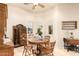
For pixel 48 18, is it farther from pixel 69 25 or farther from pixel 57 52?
pixel 57 52

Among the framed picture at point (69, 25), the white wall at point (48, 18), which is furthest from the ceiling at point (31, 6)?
the framed picture at point (69, 25)

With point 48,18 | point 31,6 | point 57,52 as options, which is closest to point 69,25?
point 48,18

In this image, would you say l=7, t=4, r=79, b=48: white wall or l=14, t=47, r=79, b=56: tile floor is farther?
l=7, t=4, r=79, b=48: white wall

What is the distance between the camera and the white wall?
6.66 feet

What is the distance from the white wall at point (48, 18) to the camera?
2.03 metres

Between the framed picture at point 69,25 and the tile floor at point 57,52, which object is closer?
the tile floor at point 57,52

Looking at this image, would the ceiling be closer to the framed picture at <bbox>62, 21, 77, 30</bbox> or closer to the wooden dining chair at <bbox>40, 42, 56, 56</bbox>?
the framed picture at <bbox>62, 21, 77, 30</bbox>

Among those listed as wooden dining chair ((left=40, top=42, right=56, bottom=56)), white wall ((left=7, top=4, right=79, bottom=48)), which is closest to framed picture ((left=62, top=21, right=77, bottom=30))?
white wall ((left=7, top=4, right=79, bottom=48))

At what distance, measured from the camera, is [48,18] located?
2.11 metres

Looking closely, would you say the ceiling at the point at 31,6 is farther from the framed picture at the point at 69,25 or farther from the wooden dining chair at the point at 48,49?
the wooden dining chair at the point at 48,49

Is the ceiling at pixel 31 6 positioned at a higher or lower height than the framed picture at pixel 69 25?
higher

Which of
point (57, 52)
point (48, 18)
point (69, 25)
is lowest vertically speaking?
point (57, 52)

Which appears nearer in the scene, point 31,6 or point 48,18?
point 31,6

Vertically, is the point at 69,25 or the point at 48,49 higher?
the point at 69,25
